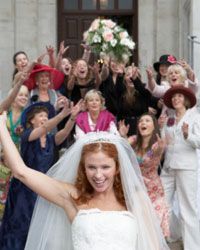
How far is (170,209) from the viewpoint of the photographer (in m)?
7.65

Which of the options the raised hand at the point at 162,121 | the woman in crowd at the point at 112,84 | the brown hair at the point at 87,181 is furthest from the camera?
the woman in crowd at the point at 112,84

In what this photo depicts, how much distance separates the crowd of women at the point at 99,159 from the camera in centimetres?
393

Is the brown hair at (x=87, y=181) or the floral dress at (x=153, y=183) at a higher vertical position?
the brown hair at (x=87, y=181)

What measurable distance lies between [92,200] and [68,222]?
28 cm

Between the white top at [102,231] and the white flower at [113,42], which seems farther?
the white flower at [113,42]

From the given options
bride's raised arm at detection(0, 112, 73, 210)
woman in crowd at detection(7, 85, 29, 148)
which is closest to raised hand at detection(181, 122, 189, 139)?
woman in crowd at detection(7, 85, 29, 148)

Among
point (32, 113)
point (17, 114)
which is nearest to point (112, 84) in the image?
point (17, 114)

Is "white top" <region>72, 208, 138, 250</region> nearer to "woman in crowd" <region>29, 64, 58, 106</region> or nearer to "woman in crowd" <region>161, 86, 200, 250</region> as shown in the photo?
"woman in crowd" <region>161, 86, 200, 250</region>

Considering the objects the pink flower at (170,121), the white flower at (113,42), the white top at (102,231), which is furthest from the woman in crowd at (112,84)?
the white top at (102,231)

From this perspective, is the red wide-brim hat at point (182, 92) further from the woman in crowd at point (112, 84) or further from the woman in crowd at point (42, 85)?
the woman in crowd at point (42, 85)

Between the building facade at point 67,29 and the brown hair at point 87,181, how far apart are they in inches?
418

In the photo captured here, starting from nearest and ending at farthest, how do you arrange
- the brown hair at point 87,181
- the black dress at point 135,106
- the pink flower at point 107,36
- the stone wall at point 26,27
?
the brown hair at point 87,181, the black dress at point 135,106, the pink flower at point 107,36, the stone wall at point 26,27

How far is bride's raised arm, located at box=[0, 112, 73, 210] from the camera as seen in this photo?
387cm

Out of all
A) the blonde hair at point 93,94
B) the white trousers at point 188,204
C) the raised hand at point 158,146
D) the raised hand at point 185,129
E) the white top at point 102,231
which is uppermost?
the blonde hair at point 93,94
